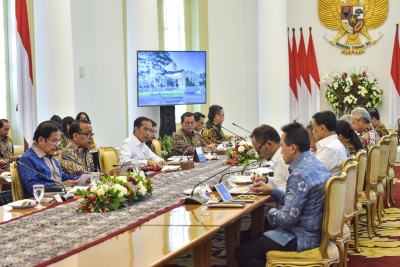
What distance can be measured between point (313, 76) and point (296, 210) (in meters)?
9.37

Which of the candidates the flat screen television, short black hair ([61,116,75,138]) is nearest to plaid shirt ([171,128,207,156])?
short black hair ([61,116,75,138])

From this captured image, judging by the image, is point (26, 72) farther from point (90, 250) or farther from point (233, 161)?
point (90, 250)

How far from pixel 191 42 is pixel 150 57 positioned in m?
2.70

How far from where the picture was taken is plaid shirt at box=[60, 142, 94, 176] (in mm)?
5777

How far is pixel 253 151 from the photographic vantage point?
6594 millimetres

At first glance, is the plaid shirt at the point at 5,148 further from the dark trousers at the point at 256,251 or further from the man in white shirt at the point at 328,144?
the dark trousers at the point at 256,251

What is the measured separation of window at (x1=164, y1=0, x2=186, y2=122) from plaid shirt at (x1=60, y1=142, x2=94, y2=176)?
21.8ft

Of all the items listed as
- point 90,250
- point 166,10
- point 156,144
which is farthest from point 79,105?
point 90,250

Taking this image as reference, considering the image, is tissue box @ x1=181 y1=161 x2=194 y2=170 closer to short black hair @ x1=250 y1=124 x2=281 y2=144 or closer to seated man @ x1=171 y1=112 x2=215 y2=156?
short black hair @ x1=250 y1=124 x2=281 y2=144

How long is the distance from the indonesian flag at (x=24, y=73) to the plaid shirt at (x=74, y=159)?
327 centimetres

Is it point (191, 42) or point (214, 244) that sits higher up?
point (191, 42)

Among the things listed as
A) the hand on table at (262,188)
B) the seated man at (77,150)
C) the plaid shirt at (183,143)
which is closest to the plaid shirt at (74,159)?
the seated man at (77,150)

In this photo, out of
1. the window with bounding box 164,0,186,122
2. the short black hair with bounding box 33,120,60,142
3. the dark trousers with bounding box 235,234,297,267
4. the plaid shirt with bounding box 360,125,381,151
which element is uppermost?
the window with bounding box 164,0,186,122

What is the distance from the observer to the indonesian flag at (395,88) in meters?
12.3
